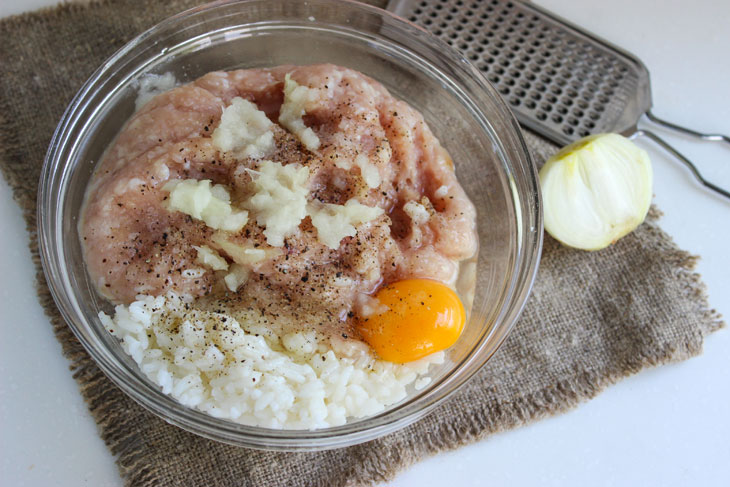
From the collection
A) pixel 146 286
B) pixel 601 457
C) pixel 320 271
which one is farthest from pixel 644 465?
pixel 146 286

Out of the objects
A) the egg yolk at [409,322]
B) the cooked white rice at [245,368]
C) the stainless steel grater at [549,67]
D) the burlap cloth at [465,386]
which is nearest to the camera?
the cooked white rice at [245,368]

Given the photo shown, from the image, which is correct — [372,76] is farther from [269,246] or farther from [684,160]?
[684,160]

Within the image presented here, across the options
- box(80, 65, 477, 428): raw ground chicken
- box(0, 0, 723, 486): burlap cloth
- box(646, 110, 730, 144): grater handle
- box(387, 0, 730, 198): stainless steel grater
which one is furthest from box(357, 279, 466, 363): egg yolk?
box(646, 110, 730, 144): grater handle

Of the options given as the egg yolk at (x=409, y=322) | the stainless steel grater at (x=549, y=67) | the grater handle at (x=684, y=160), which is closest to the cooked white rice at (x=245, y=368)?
the egg yolk at (x=409, y=322)

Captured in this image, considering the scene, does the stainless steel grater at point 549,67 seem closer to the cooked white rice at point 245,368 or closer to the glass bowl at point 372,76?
the glass bowl at point 372,76

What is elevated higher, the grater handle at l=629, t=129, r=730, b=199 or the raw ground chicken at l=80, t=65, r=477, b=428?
the grater handle at l=629, t=129, r=730, b=199

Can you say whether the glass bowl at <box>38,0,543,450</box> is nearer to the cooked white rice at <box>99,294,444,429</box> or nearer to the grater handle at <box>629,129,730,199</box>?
the cooked white rice at <box>99,294,444,429</box>

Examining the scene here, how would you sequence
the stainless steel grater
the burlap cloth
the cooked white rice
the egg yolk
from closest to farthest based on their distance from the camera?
1. the cooked white rice
2. the egg yolk
3. the burlap cloth
4. the stainless steel grater

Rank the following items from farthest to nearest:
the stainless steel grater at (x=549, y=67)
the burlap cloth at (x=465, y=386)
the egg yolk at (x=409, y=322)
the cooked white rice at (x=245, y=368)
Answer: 1. the stainless steel grater at (x=549, y=67)
2. the burlap cloth at (x=465, y=386)
3. the egg yolk at (x=409, y=322)
4. the cooked white rice at (x=245, y=368)
